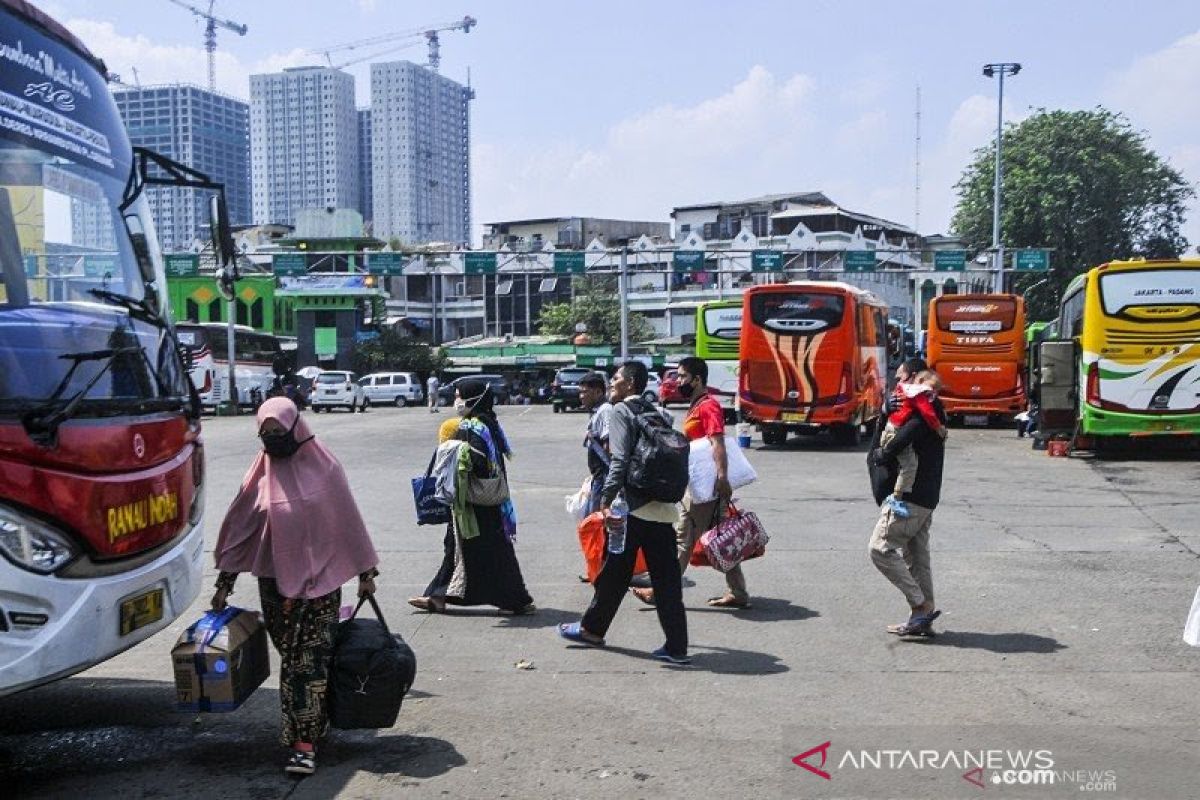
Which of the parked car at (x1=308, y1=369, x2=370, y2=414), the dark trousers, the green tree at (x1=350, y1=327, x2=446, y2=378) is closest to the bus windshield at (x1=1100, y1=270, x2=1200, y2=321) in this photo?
the dark trousers

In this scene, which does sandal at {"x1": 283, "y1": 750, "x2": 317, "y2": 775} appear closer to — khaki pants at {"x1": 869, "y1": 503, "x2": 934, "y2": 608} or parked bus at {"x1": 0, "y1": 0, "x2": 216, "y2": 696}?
parked bus at {"x1": 0, "y1": 0, "x2": 216, "y2": 696}

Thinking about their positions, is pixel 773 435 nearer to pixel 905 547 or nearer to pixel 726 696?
pixel 905 547

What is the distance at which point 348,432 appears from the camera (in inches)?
1177

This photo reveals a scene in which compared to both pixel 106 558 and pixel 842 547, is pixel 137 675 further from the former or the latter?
pixel 842 547

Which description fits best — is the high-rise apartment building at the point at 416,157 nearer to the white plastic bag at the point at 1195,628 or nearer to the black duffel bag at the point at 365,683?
the black duffel bag at the point at 365,683

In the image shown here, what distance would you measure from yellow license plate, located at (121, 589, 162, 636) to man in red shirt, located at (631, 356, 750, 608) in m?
3.93

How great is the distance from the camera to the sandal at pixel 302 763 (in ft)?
17.0

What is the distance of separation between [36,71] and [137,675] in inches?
133

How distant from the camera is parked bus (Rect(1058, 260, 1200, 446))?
64.7 feet

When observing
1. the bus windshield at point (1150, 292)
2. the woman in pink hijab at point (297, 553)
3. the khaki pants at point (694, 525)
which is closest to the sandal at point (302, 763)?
the woman in pink hijab at point (297, 553)

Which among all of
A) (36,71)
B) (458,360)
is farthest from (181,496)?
(458,360)

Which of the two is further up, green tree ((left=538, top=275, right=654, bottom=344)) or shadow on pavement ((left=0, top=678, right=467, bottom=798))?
green tree ((left=538, top=275, right=654, bottom=344))

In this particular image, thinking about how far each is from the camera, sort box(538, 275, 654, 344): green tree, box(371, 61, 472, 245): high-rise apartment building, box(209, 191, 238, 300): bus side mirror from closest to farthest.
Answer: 1. box(209, 191, 238, 300): bus side mirror
2. box(538, 275, 654, 344): green tree
3. box(371, 61, 472, 245): high-rise apartment building

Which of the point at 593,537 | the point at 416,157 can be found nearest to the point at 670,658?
the point at 593,537
